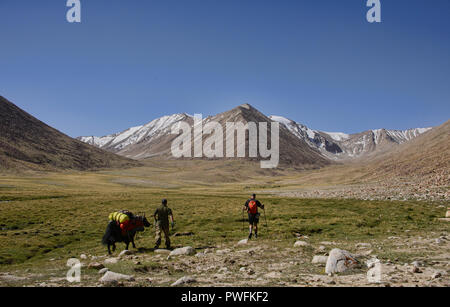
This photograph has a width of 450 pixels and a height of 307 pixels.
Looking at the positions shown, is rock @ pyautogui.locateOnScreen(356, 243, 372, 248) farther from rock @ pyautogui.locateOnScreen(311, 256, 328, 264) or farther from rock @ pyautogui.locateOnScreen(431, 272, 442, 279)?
rock @ pyautogui.locateOnScreen(431, 272, 442, 279)

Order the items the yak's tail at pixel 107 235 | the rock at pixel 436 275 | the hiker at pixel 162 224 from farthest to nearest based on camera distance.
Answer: the hiker at pixel 162 224 → the yak's tail at pixel 107 235 → the rock at pixel 436 275

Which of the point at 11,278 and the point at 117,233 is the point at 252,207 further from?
the point at 11,278

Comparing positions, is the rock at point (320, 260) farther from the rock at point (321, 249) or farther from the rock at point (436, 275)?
the rock at point (436, 275)

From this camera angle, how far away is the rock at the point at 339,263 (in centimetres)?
1163

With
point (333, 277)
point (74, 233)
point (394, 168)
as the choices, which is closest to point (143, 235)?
point (74, 233)

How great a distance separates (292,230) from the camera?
79.7 feet

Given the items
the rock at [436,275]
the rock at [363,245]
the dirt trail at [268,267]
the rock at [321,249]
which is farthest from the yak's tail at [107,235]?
the rock at [436,275]

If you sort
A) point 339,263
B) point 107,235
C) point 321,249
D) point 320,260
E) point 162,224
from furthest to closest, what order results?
1. point 162,224
2. point 107,235
3. point 321,249
4. point 320,260
5. point 339,263

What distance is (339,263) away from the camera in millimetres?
11820

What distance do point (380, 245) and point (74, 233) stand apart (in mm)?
24925

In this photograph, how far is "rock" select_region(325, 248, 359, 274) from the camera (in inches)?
458

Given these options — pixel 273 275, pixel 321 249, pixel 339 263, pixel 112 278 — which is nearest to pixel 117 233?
pixel 112 278

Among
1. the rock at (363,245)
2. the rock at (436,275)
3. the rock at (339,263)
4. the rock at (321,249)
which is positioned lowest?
the rock at (321,249)
